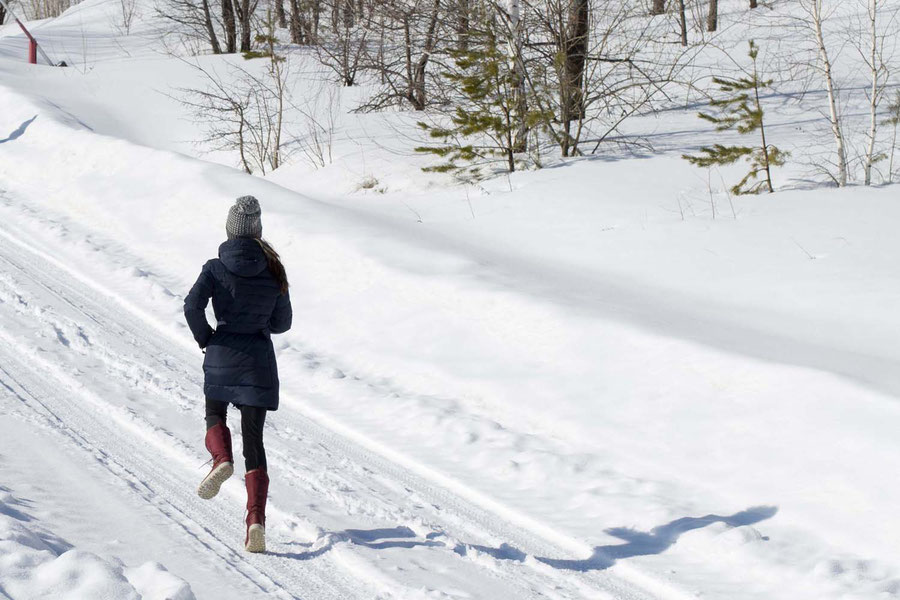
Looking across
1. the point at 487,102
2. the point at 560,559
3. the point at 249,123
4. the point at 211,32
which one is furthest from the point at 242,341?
the point at 211,32

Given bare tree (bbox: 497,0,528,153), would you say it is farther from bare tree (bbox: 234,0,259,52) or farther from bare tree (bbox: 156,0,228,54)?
bare tree (bbox: 156,0,228,54)

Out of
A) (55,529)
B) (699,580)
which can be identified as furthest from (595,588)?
(55,529)

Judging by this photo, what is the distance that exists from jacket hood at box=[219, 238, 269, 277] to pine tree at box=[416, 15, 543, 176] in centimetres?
855

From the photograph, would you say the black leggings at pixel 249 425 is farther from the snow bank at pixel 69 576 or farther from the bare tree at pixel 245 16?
the bare tree at pixel 245 16

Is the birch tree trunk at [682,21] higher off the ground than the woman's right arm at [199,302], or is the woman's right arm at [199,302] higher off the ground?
the birch tree trunk at [682,21]

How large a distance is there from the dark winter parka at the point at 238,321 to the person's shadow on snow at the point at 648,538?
170 cm

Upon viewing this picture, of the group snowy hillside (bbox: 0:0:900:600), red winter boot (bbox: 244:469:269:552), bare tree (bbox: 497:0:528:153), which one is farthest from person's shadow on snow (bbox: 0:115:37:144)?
red winter boot (bbox: 244:469:269:552)

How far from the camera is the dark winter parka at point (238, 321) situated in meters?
4.21

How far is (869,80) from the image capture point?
18266 millimetres

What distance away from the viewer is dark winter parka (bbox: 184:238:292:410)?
421 cm

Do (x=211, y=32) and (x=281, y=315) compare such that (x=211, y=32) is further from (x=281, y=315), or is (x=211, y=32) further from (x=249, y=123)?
(x=281, y=315)

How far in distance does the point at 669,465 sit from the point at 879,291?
11.8 feet

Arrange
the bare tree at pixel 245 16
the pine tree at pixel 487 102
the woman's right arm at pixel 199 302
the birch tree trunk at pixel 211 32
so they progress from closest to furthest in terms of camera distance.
→ 1. the woman's right arm at pixel 199 302
2. the pine tree at pixel 487 102
3. the bare tree at pixel 245 16
4. the birch tree trunk at pixel 211 32

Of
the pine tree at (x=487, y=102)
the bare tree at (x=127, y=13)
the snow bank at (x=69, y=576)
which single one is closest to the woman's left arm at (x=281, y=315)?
the snow bank at (x=69, y=576)
